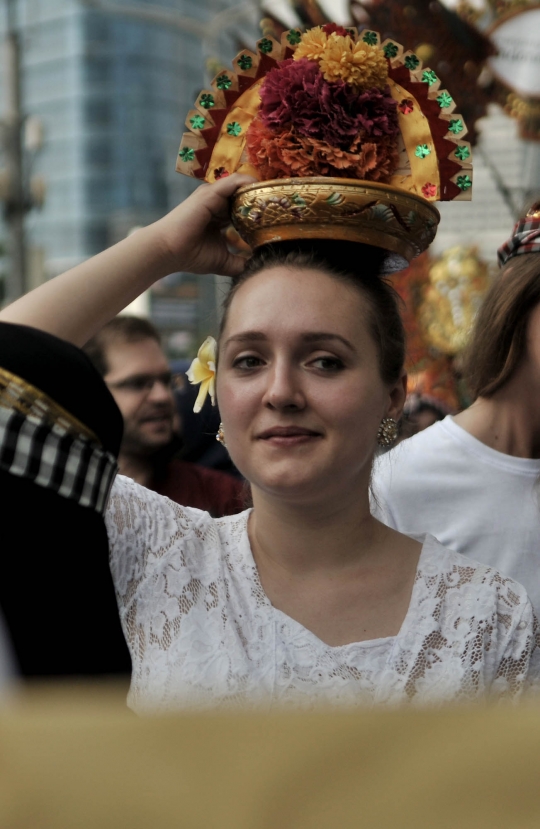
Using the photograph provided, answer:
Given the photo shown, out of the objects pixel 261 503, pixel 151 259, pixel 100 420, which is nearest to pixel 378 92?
pixel 151 259

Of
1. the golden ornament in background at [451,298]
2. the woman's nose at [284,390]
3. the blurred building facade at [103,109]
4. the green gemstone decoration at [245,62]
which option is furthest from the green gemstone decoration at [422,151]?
the blurred building facade at [103,109]

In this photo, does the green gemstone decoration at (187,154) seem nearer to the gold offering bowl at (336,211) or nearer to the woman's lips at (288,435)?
the gold offering bowl at (336,211)

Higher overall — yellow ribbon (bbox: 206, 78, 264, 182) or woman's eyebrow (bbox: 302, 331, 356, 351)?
yellow ribbon (bbox: 206, 78, 264, 182)

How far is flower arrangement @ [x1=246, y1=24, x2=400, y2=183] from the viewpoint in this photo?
5.82 ft

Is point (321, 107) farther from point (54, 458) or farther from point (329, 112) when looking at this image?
point (54, 458)

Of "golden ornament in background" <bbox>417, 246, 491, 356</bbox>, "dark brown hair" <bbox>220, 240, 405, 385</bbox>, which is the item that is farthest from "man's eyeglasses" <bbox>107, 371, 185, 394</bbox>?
"golden ornament in background" <bbox>417, 246, 491, 356</bbox>

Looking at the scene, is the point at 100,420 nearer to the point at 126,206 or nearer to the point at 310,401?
the point at 310,401

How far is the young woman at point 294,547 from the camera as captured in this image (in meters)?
1.63

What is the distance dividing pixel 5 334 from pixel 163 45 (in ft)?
82.2

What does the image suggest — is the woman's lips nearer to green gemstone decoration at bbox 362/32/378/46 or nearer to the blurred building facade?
green gemstone decoration at bbox 362/32/378/46

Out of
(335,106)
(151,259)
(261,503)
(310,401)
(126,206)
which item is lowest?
(261,503)

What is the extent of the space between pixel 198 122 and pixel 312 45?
0.26 meters

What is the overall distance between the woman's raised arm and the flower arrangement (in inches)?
5.2

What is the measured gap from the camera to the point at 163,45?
79.6 feet
